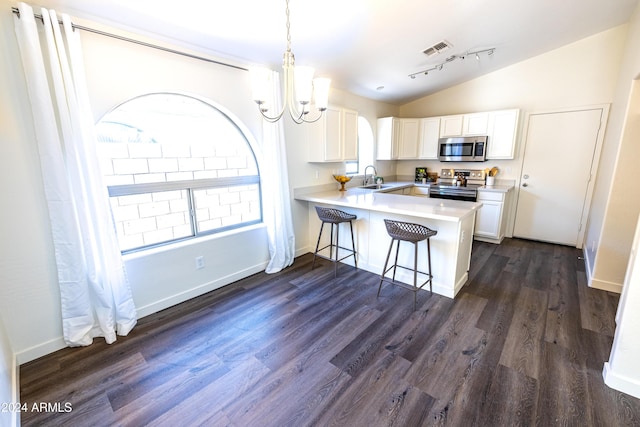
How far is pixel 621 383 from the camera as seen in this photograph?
5.49ft

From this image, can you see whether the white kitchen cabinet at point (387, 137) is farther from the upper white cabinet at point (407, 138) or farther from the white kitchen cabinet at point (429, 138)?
the white kitchen cabinet at point (429, 138)

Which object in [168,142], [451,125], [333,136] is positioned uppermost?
[451,125]

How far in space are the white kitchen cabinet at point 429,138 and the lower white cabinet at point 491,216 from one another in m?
1.19

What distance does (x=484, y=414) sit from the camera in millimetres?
1539

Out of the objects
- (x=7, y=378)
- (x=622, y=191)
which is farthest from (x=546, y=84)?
(x=7, y=378)

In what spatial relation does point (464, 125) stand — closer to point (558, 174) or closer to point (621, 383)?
point (558, 174)

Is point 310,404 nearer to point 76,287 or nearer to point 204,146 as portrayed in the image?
point 76,287

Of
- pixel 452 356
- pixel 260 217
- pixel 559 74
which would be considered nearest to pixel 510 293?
pixel 452 356

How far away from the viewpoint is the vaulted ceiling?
2.03m

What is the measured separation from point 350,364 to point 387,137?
4126 mm

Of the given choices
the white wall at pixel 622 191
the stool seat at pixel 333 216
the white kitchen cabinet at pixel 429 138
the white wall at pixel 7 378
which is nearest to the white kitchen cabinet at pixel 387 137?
the white kitchen cabinet at pixel 429 138

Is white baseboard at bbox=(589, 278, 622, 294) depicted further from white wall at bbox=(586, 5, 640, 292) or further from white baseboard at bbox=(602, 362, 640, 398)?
white baseboard at bbox=(602, 362, 640, 398)

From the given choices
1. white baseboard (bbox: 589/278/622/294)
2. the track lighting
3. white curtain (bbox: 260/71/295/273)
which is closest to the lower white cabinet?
white baseboard (bbox: 589/278/622/294)

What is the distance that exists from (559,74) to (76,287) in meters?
6.21
